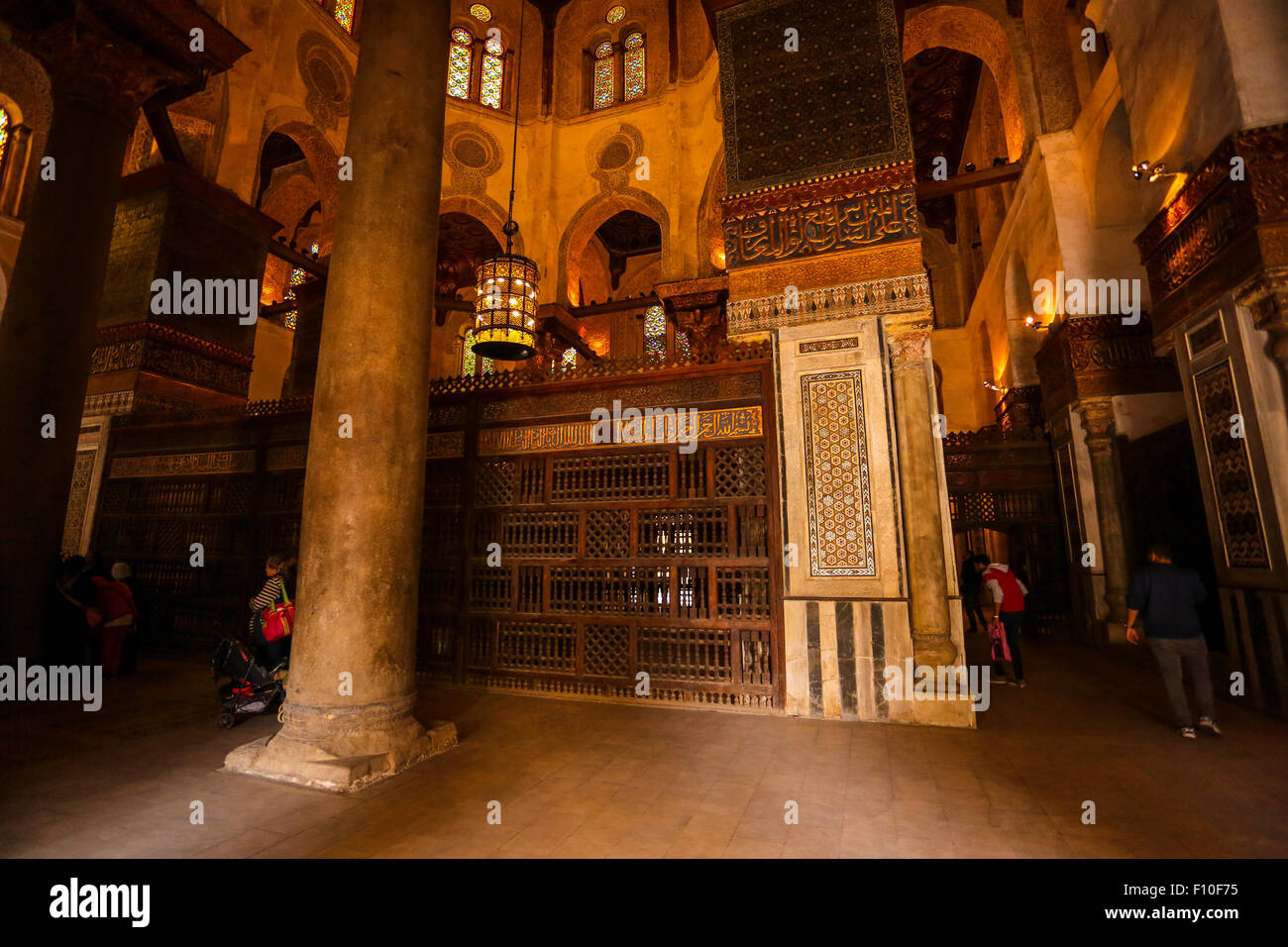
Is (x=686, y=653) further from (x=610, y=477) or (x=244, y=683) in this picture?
(x=244, y=683)

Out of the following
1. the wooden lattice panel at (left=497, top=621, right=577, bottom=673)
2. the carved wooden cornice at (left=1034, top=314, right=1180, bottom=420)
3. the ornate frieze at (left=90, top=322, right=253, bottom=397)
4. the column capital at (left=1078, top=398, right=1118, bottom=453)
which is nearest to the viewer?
the wooden lattice panel at (left=497, top=621, right=577, bottom=673)

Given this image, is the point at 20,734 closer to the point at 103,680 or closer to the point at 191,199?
the point at 103,680

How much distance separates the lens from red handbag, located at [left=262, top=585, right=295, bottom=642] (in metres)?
4.54

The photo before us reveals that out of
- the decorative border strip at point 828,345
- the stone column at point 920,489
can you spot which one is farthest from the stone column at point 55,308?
the stone column at point 920,489

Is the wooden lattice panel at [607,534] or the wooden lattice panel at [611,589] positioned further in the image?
the wooden lattice panel at [607,534]

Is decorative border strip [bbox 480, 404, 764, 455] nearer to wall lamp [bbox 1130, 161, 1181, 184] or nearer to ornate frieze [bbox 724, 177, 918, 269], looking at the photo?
ornate frieze [bbox 724, 177, 918, 269]

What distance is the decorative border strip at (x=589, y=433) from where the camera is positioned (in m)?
5.39

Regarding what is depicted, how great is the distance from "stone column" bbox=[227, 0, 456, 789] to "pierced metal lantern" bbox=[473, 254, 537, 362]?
6.79ft

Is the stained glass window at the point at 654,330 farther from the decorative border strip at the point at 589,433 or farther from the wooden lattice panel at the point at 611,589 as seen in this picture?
the wooden lattice panel at the point at 611,589

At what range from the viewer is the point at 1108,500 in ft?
26.6

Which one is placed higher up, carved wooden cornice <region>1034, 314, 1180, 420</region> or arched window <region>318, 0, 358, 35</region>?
arched window <region>318, 0, 358, 35</region>

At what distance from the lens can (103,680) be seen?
231 inches

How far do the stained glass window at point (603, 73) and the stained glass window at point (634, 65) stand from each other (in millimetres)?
378

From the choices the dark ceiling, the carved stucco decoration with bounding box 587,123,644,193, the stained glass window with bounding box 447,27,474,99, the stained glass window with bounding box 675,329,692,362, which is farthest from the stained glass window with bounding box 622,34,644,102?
the dark ceiling
